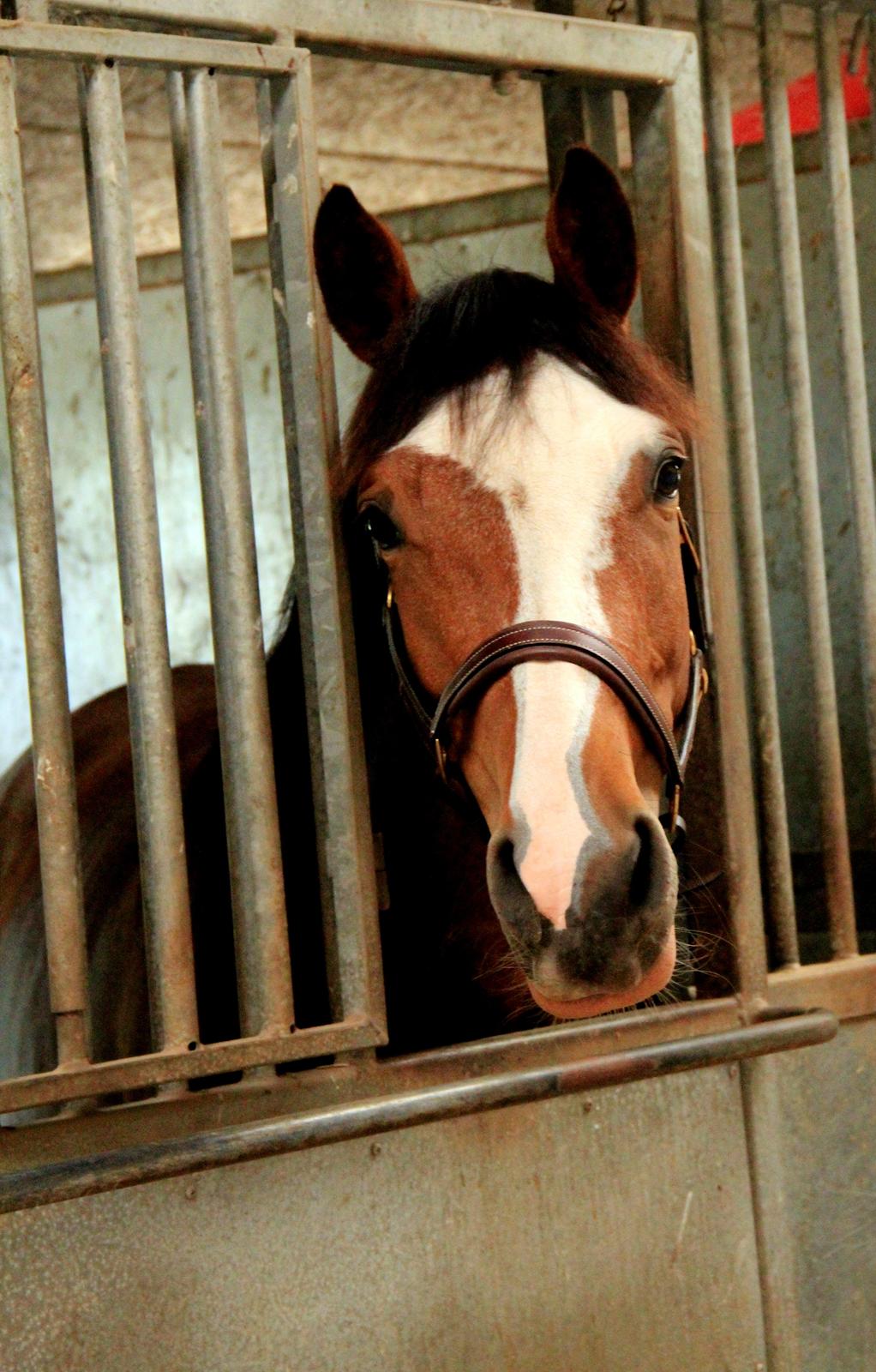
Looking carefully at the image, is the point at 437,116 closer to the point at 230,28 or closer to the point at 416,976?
the point at 230,28

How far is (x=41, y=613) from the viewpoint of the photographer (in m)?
1.40

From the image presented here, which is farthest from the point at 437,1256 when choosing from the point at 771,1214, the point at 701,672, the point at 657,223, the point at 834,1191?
the point at 657,223

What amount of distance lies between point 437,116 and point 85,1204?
2.88 m

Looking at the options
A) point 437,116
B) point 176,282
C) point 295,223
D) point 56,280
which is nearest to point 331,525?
point 295,223

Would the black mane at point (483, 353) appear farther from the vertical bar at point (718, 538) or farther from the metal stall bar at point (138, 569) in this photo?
the metal stall bar at point (138, 569)

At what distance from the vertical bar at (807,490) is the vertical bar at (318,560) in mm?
770

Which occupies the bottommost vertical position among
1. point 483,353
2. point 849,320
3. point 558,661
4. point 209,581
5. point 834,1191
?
point 834,1191

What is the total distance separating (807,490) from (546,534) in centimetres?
74

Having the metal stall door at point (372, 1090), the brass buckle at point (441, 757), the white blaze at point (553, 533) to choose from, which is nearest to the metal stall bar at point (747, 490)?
the metal stall door at point (372, 1090)

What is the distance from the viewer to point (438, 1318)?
157 cm

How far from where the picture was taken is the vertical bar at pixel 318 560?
1.56 meters

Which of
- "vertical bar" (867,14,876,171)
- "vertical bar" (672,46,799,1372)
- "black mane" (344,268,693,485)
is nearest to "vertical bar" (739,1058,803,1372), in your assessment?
"vertical bar" (672,46,799,1372)

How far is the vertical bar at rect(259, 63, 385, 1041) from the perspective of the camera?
5.11 feet

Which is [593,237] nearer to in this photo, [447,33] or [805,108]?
[447,33]
